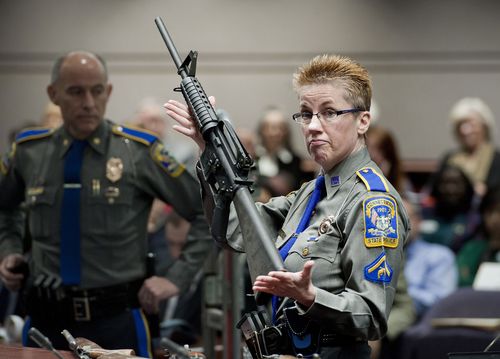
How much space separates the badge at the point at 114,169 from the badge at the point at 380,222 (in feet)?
4.99

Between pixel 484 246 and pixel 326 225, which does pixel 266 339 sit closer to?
pixel 326 225

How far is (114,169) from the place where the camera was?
4.14 m

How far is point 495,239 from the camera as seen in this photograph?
6301mm

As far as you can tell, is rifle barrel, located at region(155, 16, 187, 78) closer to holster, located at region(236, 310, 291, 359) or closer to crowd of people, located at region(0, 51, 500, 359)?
crowd of people, located at region(0, 51, 500, 359)

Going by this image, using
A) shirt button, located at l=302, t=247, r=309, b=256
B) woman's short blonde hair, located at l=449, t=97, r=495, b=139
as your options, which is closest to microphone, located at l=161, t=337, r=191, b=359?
shirt button, located at l=302, t=247, r=309, b=256

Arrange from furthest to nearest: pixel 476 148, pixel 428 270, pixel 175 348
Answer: pixel 476 148 → pixel 428 270 → pixel 175 348

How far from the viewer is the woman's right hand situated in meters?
3.13

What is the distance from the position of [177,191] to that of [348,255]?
147 cm

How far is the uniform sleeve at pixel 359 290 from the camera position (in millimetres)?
2717

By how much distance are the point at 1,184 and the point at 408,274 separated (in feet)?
8.83

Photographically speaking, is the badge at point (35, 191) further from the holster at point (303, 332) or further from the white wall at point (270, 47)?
the white wall at point (270, 47)

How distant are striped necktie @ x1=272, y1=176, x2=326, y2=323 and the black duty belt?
120 centimetres

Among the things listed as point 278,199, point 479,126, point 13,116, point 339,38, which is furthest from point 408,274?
point 13,116

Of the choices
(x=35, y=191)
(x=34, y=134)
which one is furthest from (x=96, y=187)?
(x=34, y=134)
